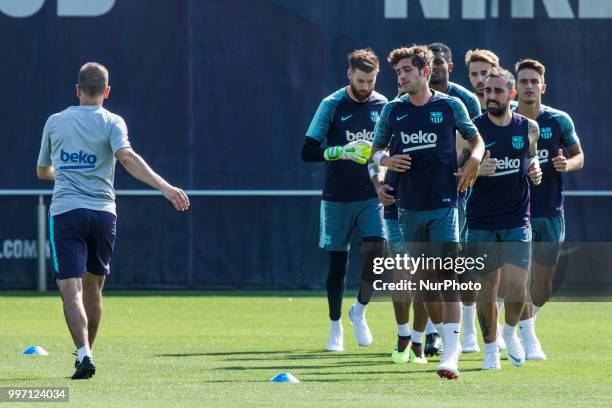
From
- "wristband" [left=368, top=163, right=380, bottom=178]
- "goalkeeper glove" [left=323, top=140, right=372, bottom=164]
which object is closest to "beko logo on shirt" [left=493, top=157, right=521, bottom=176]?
"wristband" [left=368, top=163, right=380, bottom=178]

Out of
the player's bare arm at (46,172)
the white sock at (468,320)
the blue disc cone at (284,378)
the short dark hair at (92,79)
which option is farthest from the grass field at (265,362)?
the short dark hair at (92,79)

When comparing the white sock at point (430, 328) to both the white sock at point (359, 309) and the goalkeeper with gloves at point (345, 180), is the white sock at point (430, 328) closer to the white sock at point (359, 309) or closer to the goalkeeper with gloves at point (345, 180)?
the goalkeeper with gloves at point (345, 180)

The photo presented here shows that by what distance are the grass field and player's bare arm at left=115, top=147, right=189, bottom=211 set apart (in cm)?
116

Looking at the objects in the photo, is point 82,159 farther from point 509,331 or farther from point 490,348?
point 509,331

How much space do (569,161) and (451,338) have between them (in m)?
2.56

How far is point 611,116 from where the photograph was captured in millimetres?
18453

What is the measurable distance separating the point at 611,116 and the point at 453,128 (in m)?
8.71

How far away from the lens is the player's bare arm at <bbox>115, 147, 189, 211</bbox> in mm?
9289

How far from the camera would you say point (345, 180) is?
1267cm

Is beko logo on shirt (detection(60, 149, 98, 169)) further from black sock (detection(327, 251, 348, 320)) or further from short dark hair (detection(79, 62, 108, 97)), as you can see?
black sock (detection(327, 251, 348, 320))

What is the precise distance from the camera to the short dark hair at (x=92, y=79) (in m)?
9.78

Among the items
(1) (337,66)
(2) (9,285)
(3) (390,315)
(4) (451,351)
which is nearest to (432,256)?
(4) (451,351)

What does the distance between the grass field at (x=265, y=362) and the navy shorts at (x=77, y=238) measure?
0.73 meters

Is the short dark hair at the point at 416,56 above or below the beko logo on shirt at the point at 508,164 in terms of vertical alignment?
above
